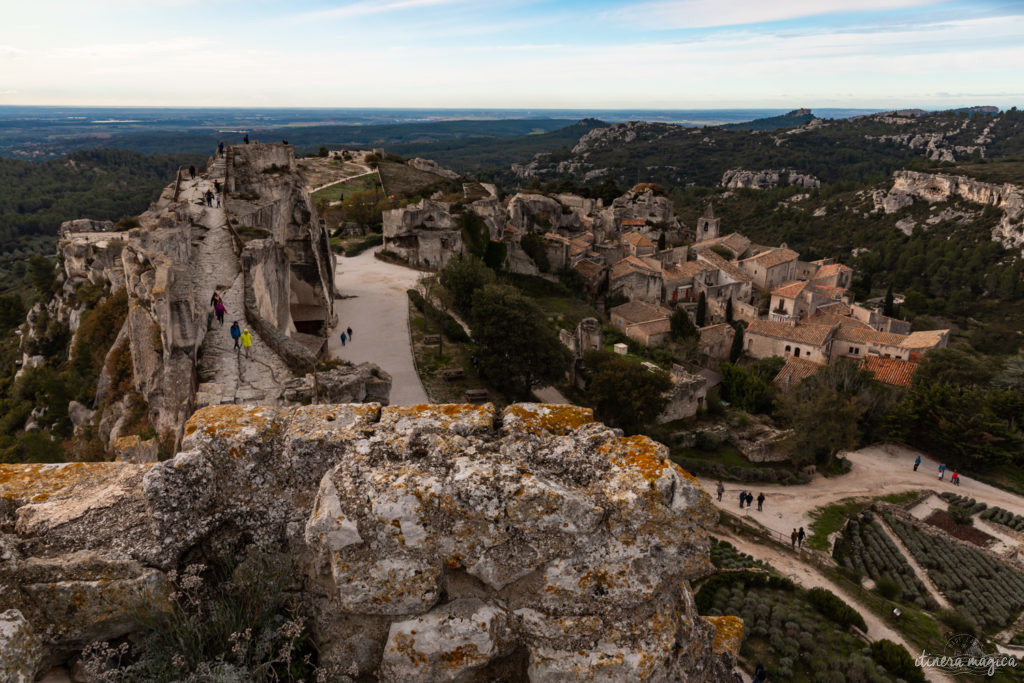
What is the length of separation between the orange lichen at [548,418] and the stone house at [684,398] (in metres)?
24.6

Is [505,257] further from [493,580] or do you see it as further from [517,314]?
[493,580]

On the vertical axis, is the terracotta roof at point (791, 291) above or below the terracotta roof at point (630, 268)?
below

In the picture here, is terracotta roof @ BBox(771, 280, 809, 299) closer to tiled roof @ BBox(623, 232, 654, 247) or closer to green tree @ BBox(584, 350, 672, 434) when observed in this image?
tiled roof @ BBox(623, 232, 654, 247)

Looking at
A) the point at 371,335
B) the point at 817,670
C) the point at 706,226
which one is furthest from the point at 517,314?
the point at 706,226

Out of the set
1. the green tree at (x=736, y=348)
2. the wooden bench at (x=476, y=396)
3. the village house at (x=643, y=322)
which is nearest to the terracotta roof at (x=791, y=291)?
the green tree at (x=736, y=348)

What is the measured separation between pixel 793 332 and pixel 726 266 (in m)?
14.8

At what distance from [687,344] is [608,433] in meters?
35.8

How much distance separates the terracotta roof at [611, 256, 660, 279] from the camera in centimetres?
5100

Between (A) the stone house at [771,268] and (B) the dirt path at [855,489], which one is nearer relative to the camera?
(B) the dirt path at [855,489]

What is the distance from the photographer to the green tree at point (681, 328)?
1612 inches

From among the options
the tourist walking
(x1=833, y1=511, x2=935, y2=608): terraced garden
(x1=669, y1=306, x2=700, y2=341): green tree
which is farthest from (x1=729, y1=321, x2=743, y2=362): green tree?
the tourist walking

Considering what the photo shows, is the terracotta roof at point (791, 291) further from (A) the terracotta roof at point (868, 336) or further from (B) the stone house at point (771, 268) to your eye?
(A) the terracotta roof at point (868, 336)

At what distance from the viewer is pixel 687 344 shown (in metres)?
39.6

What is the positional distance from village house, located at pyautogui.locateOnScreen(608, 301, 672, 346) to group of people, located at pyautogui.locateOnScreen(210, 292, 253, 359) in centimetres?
3028
